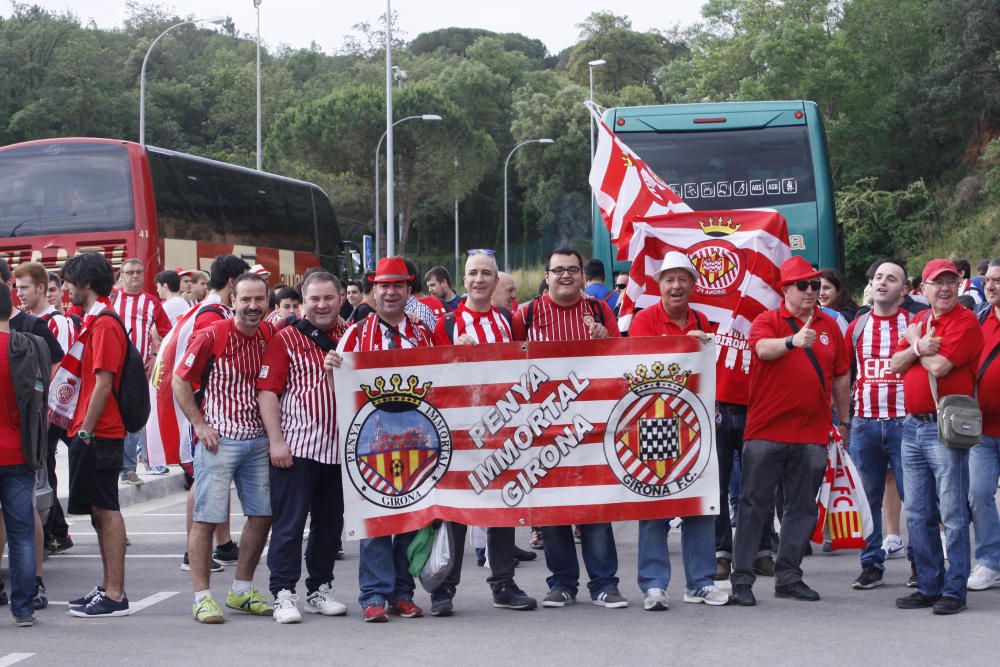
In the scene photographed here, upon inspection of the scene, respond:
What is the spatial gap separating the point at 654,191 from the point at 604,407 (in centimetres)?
265

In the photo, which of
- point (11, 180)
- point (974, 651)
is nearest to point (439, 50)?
point (11, 180)

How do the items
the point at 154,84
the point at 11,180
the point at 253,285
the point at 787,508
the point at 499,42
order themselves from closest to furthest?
the point at 253,285
the point at 787,508
the point at 11,180
the point at 154,84
the point at 499,42

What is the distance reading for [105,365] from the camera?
7.24 meters

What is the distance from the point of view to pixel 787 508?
7539 mm

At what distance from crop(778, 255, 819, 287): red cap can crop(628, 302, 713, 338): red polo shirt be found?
550mm

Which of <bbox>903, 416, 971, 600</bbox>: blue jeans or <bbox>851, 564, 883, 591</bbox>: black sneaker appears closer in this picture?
<bbox>903, 416, 971, 600</bbox>: blue jeans

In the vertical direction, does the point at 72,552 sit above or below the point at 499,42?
below

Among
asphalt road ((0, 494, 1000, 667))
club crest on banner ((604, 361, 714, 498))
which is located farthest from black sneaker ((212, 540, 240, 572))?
club crest on banner ((604, 361, 714, 498))

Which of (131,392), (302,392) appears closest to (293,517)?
(302,392)

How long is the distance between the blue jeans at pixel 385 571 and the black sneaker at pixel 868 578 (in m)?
2.62

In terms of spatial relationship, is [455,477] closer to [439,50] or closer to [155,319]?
[155,319]

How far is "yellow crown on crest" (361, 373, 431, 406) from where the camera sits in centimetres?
718

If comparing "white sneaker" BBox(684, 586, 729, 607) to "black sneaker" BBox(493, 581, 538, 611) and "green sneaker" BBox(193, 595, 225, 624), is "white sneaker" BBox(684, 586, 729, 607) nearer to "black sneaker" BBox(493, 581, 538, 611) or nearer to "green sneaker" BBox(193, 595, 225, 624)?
"black sneaker" BBox(493, 581, 538, 611)

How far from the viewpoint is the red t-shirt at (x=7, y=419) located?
6941 mm
